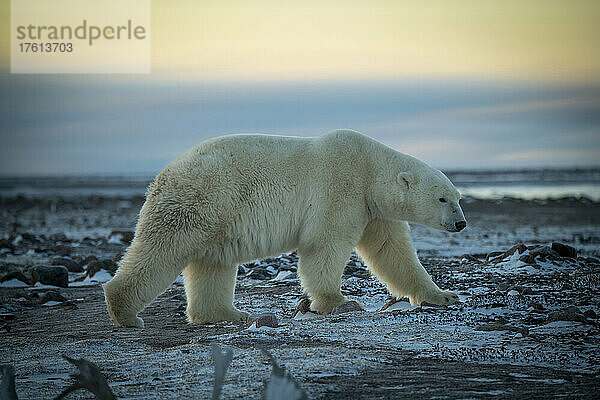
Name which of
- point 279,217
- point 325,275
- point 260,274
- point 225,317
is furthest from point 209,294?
point 260,274

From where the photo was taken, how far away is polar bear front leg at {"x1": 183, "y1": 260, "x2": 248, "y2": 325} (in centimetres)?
748

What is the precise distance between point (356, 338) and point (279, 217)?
2.08m

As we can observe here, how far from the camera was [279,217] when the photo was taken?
7.41m

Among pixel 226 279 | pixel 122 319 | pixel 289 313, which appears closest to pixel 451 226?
pixel 289 313

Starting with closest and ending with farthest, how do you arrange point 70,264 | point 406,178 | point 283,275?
point 406,178
point 283,275
point 70,264

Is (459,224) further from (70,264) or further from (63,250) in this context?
(63,250)

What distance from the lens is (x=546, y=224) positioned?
17.2m

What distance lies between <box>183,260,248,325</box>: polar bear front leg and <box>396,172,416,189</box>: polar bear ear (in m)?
1.93

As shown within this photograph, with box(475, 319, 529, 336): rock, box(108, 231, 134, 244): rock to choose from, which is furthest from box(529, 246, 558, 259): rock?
box(108, 231, 134, 244): rock

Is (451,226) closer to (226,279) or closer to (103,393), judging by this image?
(226,279)

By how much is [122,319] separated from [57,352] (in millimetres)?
1045

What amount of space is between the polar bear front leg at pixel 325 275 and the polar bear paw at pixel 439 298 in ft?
2.89

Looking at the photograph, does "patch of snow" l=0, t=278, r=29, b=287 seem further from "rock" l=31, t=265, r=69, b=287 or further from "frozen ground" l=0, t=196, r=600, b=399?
"rock" l=31, t=265, r=69, b=287

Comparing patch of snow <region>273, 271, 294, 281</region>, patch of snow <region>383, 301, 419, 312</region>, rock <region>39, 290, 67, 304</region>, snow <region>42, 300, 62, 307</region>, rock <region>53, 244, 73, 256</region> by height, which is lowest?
rock <region>53, 244, 73, 256</region>
